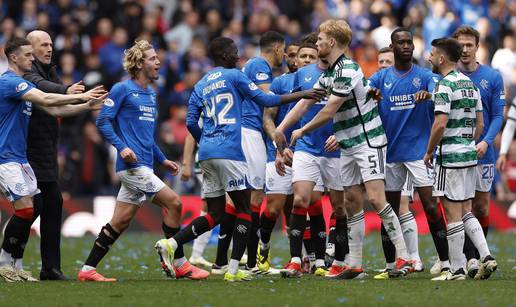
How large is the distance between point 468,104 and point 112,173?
13529 mm

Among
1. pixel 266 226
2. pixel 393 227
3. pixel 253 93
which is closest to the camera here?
pixel 253 93

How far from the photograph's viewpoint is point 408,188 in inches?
587

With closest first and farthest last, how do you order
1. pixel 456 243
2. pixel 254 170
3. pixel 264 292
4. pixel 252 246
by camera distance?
1. pixel 264 292
2. pixel 456 243
3. pixel 252 246
4. pixel 254 170

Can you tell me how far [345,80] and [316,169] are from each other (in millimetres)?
1752

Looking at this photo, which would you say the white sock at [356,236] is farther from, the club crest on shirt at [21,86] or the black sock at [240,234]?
the club crest on shirt at [21,86]

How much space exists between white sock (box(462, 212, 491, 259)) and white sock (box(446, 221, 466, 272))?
0.19 m

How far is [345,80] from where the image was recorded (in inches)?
498

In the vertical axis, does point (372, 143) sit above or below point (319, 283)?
above

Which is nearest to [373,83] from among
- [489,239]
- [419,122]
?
[419,122]

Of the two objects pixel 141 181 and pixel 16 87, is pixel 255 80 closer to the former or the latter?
pixel 141 181

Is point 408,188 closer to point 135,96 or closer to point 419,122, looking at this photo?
point 419,122

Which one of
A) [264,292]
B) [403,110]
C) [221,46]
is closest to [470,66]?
[403,110]

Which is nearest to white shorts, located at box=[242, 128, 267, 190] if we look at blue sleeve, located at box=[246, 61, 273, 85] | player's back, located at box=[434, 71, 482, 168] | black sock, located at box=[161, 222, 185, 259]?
blue sleeve, located at box=[246, 61, 273, 85]

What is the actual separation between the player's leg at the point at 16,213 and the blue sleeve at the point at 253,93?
2704 mm
